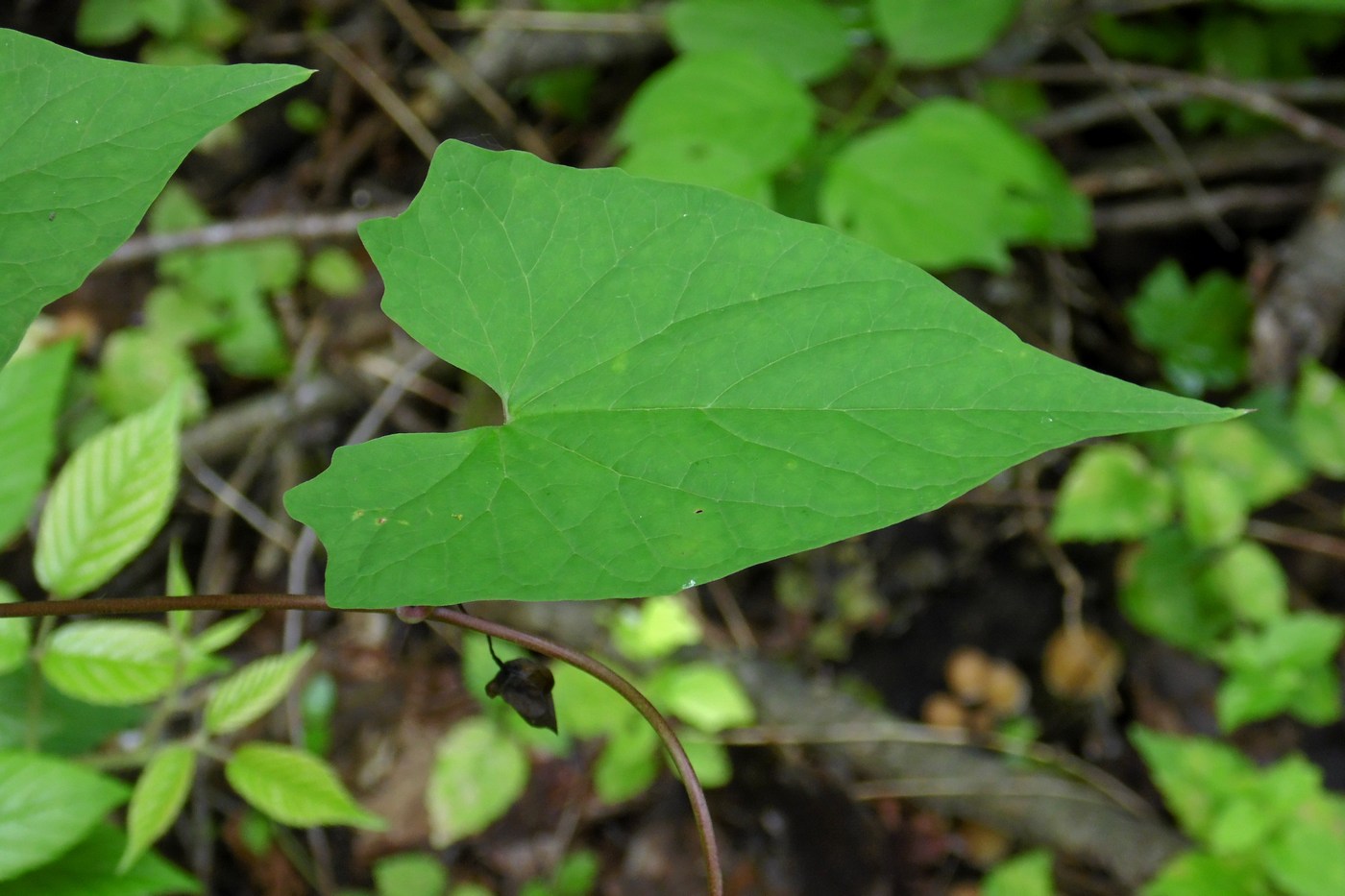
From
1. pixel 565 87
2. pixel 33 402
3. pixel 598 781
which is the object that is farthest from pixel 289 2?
pixel 598 781

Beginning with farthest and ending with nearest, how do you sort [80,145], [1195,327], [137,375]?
1. [1195,327]
2. [137,375]
3. [80,145]

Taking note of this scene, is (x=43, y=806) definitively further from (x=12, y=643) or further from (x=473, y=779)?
(x=473, y=779)

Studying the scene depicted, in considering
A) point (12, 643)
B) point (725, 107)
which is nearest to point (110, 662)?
point (12, 643)

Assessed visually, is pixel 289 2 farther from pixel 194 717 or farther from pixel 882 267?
pixel 882 267

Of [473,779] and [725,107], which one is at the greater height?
[725,107]

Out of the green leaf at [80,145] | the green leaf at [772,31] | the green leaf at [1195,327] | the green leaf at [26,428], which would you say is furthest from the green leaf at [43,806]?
the green leaf at [1195,327]

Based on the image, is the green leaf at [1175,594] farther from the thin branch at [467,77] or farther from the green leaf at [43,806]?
the green leaf at [43,806]

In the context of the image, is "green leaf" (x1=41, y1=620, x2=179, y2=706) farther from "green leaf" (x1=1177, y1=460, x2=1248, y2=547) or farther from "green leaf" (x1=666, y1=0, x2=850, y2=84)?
"green leaf" (x1=1177, y1=460, x2=1248, y2=547)
